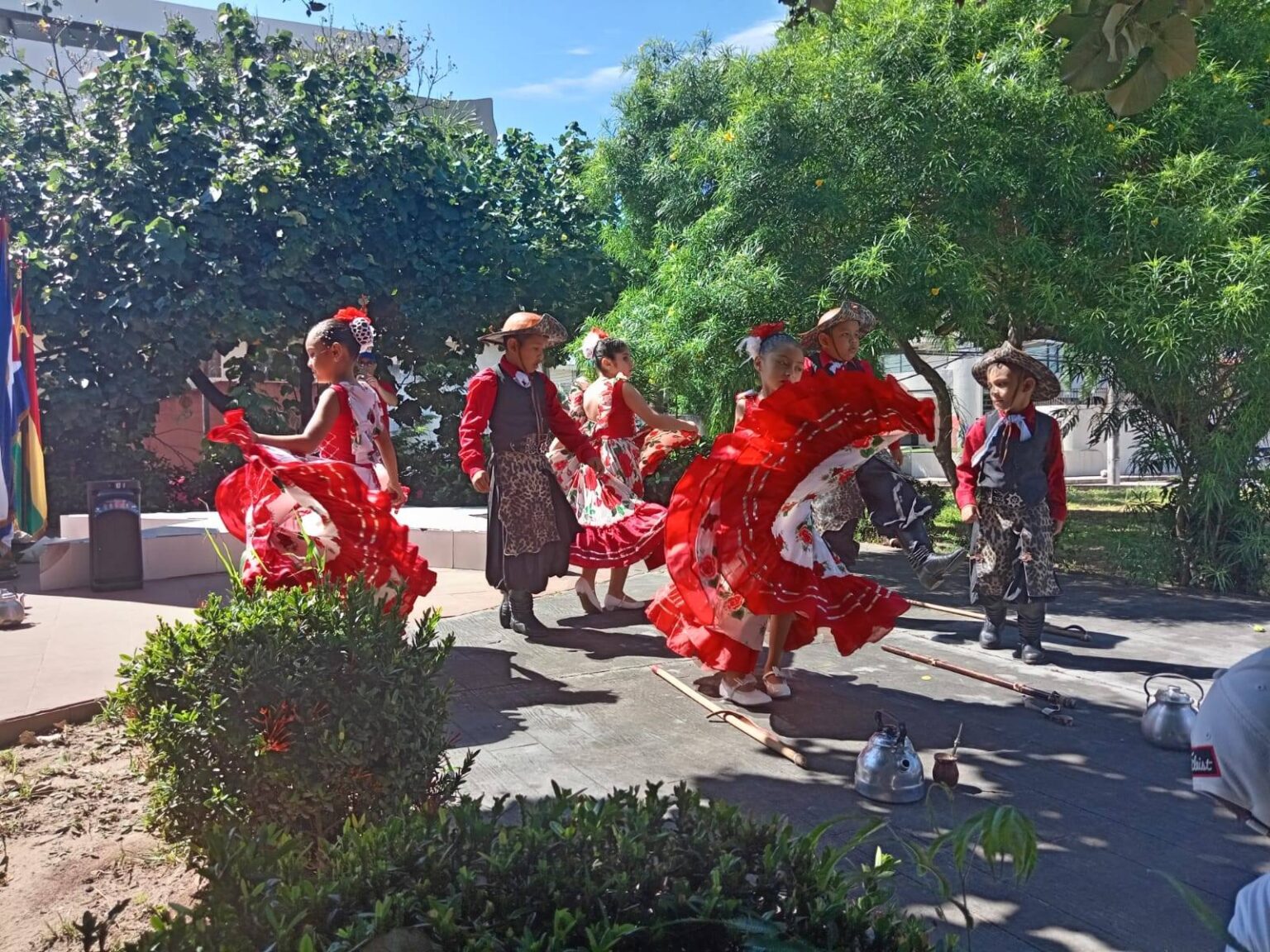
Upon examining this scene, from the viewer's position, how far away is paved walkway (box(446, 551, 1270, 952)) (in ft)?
10.0

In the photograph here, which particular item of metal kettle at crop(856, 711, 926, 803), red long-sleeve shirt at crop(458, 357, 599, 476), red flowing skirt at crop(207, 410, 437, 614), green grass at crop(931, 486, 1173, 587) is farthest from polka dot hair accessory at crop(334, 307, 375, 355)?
green grass at crop(931, 486, 1173, 587)


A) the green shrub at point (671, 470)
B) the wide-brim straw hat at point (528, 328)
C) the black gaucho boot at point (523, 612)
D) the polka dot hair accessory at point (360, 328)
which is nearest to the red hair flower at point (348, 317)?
the polka dot hair accessory at point (360, 328)

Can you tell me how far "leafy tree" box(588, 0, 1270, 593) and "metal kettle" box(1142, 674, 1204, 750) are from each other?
3.69m

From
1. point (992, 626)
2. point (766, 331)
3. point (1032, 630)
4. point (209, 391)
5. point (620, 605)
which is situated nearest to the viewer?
point (766, 331)

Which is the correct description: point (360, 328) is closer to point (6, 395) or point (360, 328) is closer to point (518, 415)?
point (518, 415)

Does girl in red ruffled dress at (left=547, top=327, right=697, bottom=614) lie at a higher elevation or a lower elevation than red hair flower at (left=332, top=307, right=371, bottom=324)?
lower

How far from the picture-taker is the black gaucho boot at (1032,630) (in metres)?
5.95

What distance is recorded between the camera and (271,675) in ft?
9.70

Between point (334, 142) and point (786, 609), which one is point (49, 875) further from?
point (334, 142)

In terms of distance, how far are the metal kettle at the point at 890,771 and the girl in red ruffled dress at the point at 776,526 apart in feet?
2.88

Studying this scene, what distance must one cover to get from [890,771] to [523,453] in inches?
138

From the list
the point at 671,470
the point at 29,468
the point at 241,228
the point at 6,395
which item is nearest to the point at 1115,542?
the point at 671,470

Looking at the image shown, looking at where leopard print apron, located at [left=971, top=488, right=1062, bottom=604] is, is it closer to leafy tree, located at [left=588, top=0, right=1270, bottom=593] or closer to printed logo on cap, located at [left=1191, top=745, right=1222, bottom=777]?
leafy tree, located at [left=588, top=0, right=1270, bottom=593]

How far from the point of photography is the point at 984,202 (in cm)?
820
